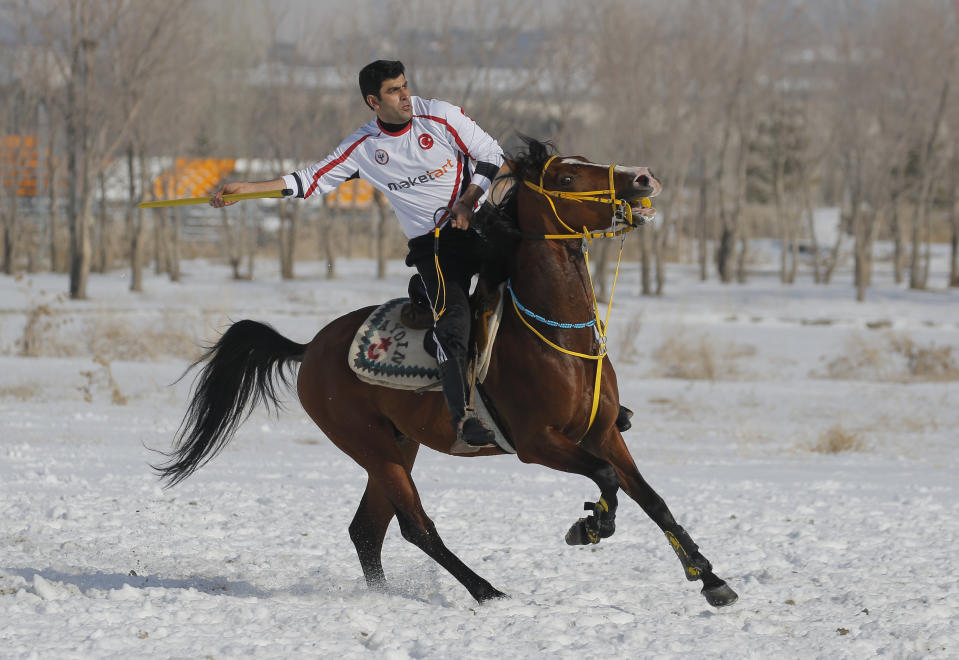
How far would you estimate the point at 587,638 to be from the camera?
4.68m

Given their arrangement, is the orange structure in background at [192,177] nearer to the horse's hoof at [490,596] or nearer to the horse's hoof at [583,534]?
the horse's hoof at [490,596]

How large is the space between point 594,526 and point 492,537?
5.90 ft

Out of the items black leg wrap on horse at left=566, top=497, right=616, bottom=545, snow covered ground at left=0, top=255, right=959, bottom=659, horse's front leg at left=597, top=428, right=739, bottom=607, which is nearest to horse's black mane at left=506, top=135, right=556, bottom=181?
horse's front leg at left=597, top=428, right=739, bottom=607

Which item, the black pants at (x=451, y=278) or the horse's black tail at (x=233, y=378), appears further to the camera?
the horse's black tail at (x=233, y=378)

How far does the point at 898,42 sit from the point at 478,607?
1293 inches

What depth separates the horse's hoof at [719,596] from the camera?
5004 millimetres

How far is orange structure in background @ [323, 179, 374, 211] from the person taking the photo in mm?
46812

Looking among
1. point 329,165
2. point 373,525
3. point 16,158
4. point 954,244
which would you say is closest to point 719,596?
point 373,525

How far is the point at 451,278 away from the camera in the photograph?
5.23 meters

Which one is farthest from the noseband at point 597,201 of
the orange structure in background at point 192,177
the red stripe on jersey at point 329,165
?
the orange structure in background at point 192,177

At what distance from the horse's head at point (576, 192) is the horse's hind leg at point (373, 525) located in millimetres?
1416

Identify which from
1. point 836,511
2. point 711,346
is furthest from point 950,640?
point 711,346

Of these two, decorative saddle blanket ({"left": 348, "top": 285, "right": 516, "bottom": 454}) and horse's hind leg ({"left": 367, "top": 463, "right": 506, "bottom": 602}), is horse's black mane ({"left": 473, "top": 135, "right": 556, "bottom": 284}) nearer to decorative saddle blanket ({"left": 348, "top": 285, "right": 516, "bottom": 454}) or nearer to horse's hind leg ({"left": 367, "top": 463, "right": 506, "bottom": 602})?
decorative saddle blanket ({"left": 348, "top": 285, "right": 516, "bottom": 454})

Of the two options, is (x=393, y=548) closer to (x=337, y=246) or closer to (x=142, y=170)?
(x=142, y=170)
